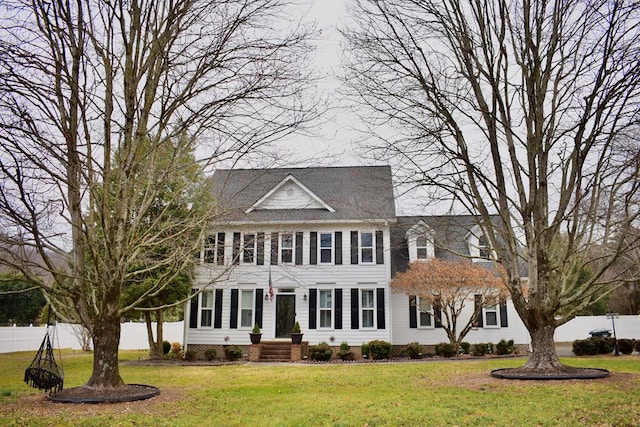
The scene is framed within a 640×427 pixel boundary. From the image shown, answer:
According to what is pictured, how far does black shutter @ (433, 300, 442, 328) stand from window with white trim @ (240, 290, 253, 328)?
25.7 feet

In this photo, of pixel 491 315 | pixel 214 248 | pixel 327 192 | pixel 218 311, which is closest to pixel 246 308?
pixel 218 311

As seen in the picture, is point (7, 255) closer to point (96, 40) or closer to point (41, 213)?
point (41, 213)

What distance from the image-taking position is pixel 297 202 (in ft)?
81.9

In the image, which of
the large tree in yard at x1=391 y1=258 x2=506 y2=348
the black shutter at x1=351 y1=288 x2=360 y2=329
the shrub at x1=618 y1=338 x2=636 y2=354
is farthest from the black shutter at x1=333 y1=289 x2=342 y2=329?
the shrub at x1=618 y1=338 x2=636 y2=354

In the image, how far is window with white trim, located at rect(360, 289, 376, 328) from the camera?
921 inches

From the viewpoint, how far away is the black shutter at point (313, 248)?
24.0 m

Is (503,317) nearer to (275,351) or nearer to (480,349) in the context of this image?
(480,349)

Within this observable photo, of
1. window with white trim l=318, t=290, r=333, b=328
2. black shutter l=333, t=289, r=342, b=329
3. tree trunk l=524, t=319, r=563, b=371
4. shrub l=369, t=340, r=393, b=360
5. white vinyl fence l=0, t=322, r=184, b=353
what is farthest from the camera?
white vinyl fence l=0, t=322, r=184, b=353

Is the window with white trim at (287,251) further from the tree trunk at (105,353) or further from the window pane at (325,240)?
the tree trunk at (105,353)

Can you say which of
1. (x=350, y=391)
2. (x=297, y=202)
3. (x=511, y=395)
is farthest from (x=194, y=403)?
(x=297, y=202)

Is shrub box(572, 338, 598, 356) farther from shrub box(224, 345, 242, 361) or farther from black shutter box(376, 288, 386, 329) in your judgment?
shrub box(224, 345, 242, 361)

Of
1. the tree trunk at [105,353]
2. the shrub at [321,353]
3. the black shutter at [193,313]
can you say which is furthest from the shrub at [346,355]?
the tree trunk at [105,353]

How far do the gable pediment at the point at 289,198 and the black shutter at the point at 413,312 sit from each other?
5.48 metres

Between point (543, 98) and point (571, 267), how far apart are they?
14.3 feet
